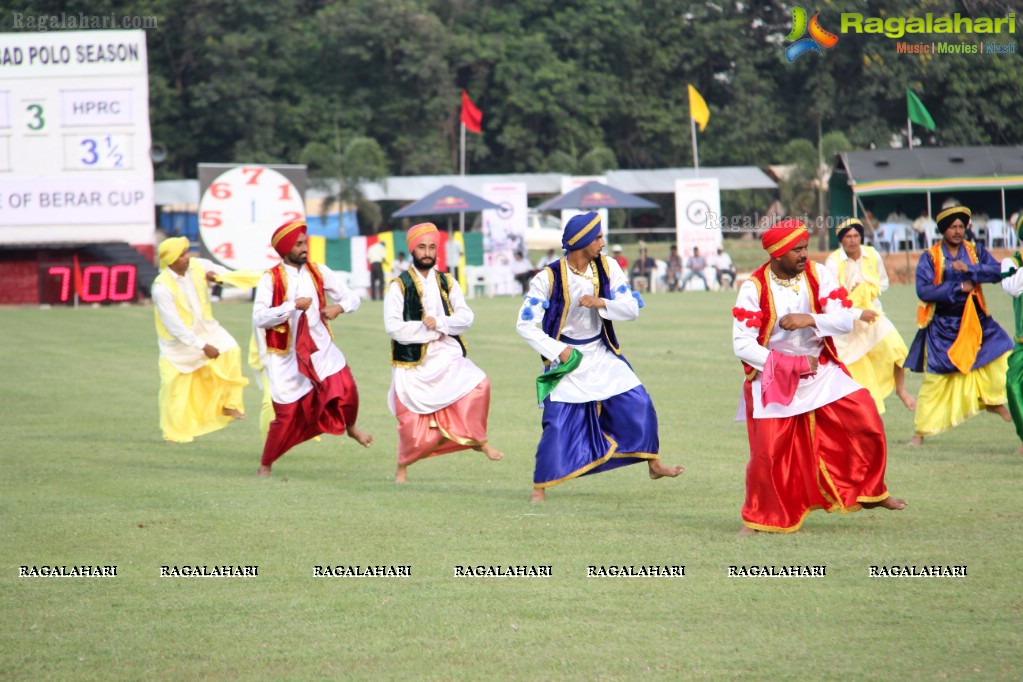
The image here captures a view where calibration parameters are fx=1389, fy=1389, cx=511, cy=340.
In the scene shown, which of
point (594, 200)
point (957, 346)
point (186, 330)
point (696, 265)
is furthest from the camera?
point (696, 265)

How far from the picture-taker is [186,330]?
11172 millimetres

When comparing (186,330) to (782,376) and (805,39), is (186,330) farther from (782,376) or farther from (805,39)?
(805,39)

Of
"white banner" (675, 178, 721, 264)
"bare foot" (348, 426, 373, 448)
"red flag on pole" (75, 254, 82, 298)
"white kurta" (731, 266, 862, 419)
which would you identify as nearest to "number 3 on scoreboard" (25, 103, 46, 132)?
"red flag on pole" (75, 254, 82, 298)

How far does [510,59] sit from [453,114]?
2.73m

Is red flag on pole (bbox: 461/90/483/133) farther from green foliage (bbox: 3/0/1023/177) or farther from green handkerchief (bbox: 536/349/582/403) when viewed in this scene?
green handkerchief (bbox: 536/349/582/403)

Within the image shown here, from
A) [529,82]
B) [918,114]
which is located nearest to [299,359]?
[918,114]

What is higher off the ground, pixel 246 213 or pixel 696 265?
pixel 246 213

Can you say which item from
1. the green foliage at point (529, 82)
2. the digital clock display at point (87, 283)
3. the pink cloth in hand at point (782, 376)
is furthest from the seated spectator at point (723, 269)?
the pink cloth in hand at point (782, 376)

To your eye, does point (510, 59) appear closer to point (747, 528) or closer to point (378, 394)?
point (378, 394)

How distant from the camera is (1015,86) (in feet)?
144

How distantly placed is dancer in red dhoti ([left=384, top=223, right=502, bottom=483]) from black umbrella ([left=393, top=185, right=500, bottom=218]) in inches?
944

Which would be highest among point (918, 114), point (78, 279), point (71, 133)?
point (918, 114)

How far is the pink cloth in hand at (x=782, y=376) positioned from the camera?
263 inches

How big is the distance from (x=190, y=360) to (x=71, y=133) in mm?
22042
